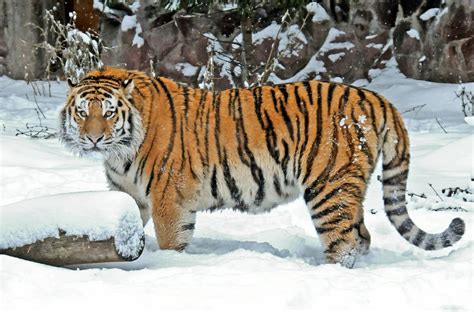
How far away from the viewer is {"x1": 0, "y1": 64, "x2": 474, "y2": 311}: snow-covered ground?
3908 millimetres

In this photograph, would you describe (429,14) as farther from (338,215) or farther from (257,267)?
(257,267)

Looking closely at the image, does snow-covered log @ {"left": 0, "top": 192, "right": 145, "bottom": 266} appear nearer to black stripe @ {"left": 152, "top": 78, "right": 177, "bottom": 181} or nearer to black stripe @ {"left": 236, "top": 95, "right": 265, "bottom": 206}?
black stripe @ {"left": 152, "top": 78, "right": 177, "bottom": 181}

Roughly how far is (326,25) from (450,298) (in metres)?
6.90

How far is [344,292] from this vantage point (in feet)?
13.3

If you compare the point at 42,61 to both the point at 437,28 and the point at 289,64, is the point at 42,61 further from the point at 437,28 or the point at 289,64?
the point at 437,28

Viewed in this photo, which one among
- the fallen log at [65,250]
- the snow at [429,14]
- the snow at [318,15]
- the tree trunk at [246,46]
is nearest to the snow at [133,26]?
the tree trunk at [246,46]

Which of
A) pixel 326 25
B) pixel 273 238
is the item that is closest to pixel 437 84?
pixel 326 25

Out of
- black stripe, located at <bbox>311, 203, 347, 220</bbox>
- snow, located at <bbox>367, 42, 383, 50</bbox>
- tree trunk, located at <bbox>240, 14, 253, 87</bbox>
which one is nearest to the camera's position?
black stripe, located at <bbox>311, 203, 347, 220</bbox>

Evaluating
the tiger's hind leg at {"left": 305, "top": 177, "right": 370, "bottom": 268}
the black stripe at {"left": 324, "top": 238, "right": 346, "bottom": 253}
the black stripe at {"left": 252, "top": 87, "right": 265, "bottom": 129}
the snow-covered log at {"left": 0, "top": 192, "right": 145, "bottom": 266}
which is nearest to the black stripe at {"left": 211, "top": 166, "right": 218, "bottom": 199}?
the black stripe at {"left": 252, "top": 87, "right": 265, "bottom": 129}

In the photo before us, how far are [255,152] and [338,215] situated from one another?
623 mm

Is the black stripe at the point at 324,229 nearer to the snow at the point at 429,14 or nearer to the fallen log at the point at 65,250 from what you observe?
the fallen log at the point at 65,250

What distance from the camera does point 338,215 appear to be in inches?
192

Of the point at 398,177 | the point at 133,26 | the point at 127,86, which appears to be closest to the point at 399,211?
the point at 398,177

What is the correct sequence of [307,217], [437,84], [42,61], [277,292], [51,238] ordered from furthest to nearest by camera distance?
[42,61]
[437,84]
[307,217]
[51,238]
[277,292]
